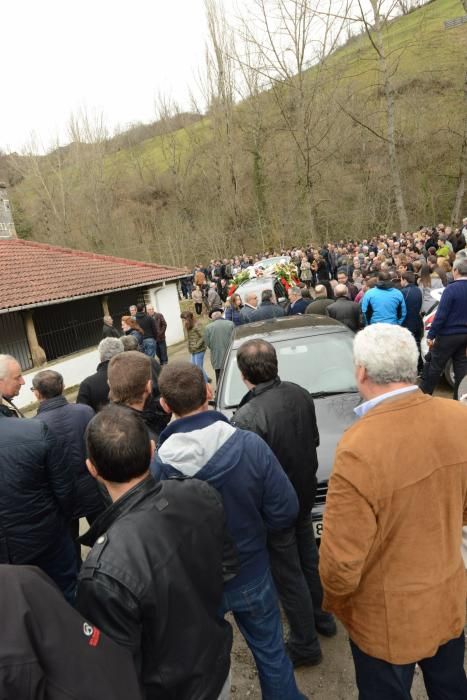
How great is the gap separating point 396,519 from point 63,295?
42.7 feet

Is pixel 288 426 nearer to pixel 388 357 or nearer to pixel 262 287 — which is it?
pixel 388 357

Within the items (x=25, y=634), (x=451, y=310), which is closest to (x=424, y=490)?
(x=25, y=634)

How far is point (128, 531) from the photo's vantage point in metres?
1.57

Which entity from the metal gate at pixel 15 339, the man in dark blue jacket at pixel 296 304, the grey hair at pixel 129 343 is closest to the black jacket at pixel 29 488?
the grey hair at pixel 129 343

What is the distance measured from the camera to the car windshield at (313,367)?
4.48 metres

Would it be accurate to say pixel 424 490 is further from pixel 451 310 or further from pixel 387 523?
pixel 451 310

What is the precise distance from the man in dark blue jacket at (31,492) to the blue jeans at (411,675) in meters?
1.91

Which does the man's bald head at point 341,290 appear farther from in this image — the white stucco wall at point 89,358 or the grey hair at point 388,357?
the white stucco wall at point 89,358

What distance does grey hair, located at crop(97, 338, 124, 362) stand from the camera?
16.2 feet

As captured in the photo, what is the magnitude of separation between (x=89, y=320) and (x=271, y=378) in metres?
13.0

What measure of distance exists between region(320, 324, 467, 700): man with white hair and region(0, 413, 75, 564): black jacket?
5.83 feet

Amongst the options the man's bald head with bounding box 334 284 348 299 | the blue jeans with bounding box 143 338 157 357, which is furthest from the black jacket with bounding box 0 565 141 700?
the blue jeans with bounding box 143 338 157 357

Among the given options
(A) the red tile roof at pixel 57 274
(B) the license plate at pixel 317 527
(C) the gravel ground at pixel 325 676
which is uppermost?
(A) the red tile roof at pixel 57 274

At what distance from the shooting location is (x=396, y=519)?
5.68 feet
